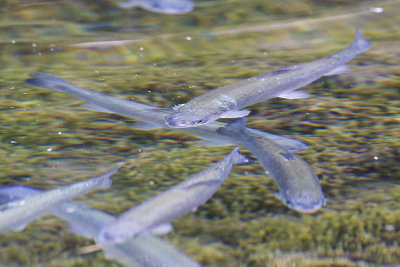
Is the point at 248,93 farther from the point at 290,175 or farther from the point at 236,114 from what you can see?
→ the point at 290,175

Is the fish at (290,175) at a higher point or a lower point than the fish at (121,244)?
higher

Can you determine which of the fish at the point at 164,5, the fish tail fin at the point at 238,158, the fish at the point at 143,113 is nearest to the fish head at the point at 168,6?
the fish at the point at 164,5

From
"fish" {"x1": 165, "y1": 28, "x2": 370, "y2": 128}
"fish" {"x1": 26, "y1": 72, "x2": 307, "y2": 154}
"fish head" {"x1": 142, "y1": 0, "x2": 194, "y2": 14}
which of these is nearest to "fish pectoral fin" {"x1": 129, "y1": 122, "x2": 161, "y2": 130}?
"fish" {"x1": 26, "y1": 72, "x2": 307, "y2": 154}

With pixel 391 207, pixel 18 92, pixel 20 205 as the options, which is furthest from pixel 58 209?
pixel 18 92

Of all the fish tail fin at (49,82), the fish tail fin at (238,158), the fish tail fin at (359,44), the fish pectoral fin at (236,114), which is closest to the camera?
the fish tail fin at (238,158)

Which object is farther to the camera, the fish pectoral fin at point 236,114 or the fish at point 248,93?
the fish pectoral fin at point 236,114

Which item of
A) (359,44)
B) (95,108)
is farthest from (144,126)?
(359,44)

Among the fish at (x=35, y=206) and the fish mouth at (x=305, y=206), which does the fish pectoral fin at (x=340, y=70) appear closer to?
the fish mouth at (x=305, y=206)
